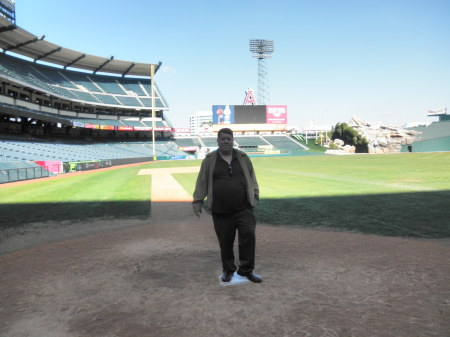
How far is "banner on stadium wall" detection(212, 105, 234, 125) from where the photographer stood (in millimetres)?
69250

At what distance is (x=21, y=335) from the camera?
2.90m

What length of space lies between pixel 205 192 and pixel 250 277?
130 cm

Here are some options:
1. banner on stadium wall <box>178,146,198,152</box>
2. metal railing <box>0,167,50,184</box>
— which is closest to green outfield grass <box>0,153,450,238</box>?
metal railing <box>0,167,50,184</box>

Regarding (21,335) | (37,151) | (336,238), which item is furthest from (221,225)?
(37,151)

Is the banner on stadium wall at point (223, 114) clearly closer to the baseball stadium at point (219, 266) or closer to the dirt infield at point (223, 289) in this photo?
the baseball stadium at point (219, 266)

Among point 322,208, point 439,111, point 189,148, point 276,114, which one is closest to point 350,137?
point 276,114

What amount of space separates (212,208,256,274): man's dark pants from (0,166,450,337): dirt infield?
0.29m

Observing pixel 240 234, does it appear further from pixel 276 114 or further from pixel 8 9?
pixel 276 114

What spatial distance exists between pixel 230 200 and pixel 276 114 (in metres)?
71.5

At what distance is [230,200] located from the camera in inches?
153

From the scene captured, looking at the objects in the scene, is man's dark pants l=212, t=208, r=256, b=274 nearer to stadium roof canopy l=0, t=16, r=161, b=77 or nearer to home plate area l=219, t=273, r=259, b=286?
home plate area l=219, t=273, r=259, b=286

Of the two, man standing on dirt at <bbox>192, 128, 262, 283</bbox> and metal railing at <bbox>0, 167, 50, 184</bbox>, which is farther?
metal railing at <bbox>0, 167, 50, 184</bbox>

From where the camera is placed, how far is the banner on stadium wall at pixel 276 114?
238 feet

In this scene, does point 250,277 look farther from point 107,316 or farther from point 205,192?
point 107,316
